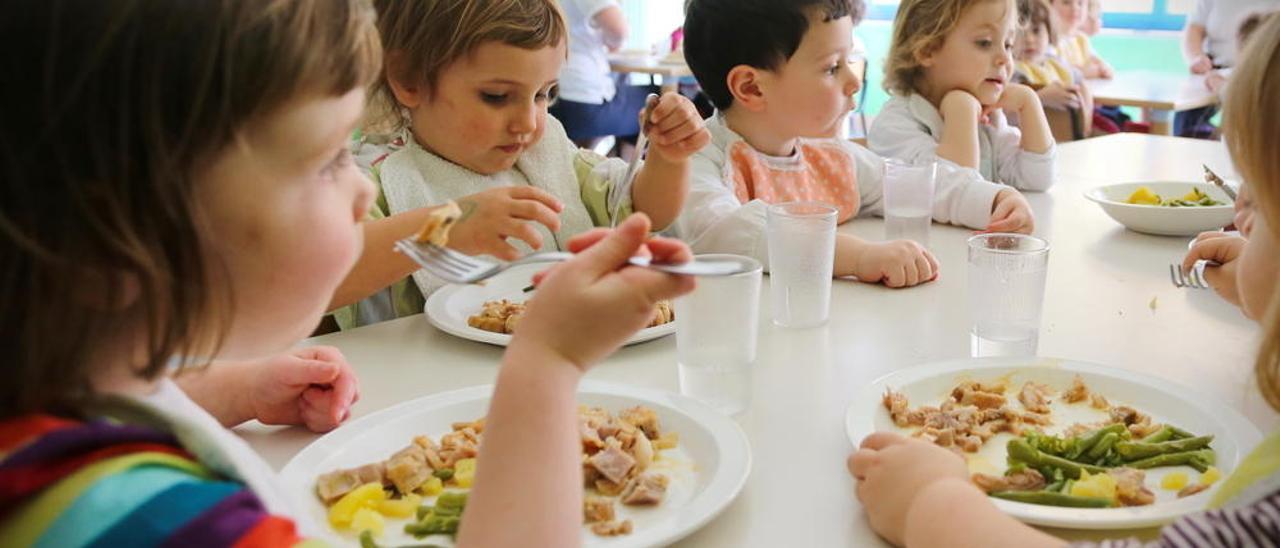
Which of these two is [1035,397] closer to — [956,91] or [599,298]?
[599,298]

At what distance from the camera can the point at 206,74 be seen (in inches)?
21.7

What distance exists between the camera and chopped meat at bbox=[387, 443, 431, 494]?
884 millimetres

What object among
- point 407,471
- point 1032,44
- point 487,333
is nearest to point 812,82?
point 487,333

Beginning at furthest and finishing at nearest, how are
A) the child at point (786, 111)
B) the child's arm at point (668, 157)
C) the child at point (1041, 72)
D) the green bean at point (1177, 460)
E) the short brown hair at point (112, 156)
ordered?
the child at point (1041, 72), the child at point (786, 111), the child's arm at point (668, 157), the green bean at point (1177, 460), the short brown hair at point (112, 156)

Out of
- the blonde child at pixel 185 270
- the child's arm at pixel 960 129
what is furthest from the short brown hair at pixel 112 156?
the child's arm at pixel 960 129

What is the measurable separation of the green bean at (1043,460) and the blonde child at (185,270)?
374 millimetres

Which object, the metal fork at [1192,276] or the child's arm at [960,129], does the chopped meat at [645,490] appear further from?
the child's arm at [960,129]

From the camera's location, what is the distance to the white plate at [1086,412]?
79 cm

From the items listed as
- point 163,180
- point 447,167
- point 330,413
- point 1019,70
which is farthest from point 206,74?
point 1019,70

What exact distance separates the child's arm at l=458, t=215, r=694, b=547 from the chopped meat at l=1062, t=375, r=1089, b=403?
1.76 feet

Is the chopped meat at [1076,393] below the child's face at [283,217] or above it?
below

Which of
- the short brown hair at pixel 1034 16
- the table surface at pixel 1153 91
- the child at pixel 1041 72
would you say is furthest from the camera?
the table surface at pixel 1153 91

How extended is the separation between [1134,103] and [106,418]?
439 cm

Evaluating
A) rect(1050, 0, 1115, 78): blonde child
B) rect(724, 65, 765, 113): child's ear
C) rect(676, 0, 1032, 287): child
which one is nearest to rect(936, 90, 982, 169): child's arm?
rect(676, 0, 1032, 287): child
